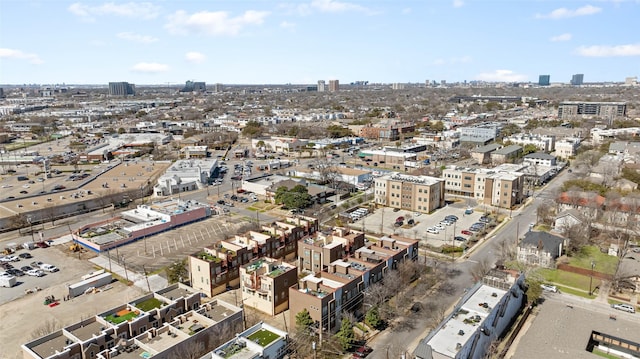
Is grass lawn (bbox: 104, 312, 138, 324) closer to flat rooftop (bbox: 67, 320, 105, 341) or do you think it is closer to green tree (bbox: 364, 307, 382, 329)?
flat rooftop (bbox: 67, 320, 105, 341)

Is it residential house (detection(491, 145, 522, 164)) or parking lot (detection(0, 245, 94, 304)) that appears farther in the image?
residential house (detection(491, 145, 522, 164))

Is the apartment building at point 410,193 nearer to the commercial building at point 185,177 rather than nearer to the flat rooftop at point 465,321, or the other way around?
the flat rooftop at point 465,321

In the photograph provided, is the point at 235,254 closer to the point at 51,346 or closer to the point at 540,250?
the point at 51,346

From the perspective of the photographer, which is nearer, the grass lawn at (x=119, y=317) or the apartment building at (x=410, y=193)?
the grass lawn at (x=119, y=317)

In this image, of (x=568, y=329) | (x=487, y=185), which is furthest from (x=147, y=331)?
(x=487, y=185)

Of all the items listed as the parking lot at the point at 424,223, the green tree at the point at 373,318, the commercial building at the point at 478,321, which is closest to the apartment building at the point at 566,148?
the parking lot at the point at 424,223

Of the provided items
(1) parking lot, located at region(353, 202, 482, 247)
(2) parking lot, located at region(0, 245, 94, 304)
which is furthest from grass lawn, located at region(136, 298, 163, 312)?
(1) parking lot, located at region(353, 202, 482, 247)
